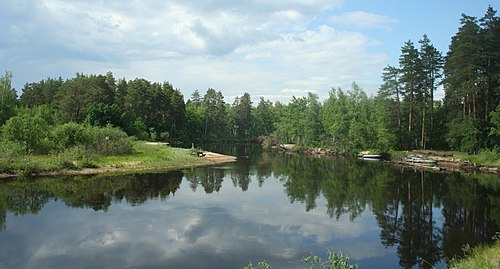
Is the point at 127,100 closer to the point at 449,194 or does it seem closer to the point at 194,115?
the point at 194,115

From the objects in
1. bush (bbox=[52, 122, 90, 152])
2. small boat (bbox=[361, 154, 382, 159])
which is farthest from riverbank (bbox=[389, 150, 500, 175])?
bush (bbox=[52, 122, 90, 152])

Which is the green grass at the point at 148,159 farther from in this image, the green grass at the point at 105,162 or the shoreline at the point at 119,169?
the shoreline at the point at 119,169

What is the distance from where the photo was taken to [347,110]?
7700cm

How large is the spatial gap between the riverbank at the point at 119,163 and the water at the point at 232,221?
7.82ft

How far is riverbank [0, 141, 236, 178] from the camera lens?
3195 centimetres

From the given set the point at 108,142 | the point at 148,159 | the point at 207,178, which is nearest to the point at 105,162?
the point at 108,142

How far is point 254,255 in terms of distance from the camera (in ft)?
48.7

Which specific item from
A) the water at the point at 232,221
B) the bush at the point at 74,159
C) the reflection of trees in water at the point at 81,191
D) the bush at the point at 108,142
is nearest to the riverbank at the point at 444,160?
the water at the point at 232,221

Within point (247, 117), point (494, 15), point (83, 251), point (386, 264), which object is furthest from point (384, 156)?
point (247, 117)

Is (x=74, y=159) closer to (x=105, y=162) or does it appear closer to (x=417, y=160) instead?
(x=105, y=162)

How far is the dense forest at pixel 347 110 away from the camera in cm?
4441

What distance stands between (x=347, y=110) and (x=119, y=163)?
1997 inches

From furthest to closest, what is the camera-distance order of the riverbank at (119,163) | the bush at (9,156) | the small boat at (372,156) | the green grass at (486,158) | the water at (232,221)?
1. the small boat at (372,156)
2. the green grass at (486,158)
3. the riverbank at (119,163)
4. the bush at (9,156)
5. the water at (232,221)

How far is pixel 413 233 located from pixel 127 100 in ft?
239
